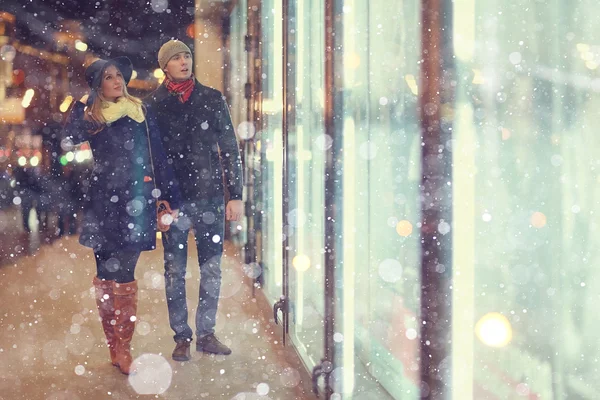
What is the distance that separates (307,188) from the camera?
3.13m

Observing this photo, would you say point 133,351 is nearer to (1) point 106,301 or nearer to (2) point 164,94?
(1) point 106,301

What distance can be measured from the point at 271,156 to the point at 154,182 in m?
1.28

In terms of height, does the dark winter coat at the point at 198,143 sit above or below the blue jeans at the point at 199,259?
above

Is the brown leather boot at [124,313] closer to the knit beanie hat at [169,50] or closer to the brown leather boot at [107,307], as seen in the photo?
the brown leather boot at [107,307]

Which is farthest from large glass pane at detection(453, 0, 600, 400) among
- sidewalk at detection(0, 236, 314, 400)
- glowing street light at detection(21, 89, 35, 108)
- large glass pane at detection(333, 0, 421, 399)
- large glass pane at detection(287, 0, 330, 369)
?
glowing street light at detection(21, 89, 35, 108)

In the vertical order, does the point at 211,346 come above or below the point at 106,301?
below

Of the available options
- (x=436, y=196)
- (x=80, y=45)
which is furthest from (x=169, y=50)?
(x=80, y=45)

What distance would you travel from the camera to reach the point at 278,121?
379 centimetres

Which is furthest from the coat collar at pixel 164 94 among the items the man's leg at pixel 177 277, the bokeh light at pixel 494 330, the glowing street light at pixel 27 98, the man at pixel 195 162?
the glowing street light at pixel 27 98

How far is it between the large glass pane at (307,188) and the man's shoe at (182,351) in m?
0.51

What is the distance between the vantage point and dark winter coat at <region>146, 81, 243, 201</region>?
279 cm

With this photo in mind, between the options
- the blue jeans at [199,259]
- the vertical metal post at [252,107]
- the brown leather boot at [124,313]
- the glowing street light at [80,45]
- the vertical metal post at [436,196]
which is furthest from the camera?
the glowing street light at [80,45]

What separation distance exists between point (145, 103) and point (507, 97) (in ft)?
6.04

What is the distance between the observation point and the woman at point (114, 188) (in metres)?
2.59
